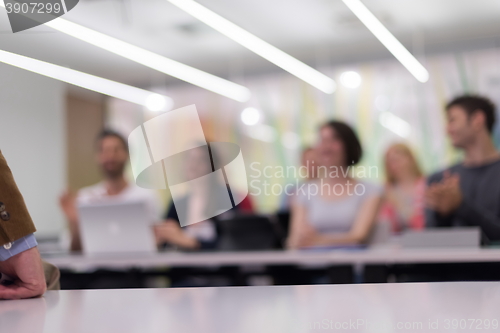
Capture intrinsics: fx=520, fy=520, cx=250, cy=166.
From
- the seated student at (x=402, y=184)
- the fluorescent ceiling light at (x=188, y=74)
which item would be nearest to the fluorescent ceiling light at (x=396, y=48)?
the seated student at (x=402, y=184)

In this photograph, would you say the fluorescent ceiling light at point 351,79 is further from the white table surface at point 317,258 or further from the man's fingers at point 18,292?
the man's fingers at point 18,292

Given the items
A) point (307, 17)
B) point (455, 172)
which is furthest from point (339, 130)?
point (307, 17)

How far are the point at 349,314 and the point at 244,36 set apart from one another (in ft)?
16.5

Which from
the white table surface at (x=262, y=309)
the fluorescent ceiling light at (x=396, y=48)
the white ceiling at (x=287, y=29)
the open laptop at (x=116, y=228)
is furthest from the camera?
the fluorescent ceiling light at (x=396, y=48)

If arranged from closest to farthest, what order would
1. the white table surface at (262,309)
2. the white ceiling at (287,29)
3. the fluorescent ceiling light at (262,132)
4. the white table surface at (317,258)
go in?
the white table surface at (262,309) < the white table surface at (317,258) < the white ceiling at (287,29) < the fluorescent ceiling light at (262,132)

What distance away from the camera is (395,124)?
5770mm

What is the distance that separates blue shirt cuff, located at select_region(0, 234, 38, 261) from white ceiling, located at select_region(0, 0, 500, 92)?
3.29m

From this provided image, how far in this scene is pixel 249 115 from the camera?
6281 mm

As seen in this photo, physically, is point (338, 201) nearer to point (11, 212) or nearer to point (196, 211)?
point (196, 211)

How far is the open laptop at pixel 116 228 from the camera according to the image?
8.11 ft

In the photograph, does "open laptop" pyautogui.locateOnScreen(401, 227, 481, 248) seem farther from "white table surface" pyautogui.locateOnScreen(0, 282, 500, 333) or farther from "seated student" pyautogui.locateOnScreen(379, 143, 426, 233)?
"seated student" pyautogui.locateOnScreen(379, 143, 426, 233)

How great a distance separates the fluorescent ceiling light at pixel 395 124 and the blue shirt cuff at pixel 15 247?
17.3 feet

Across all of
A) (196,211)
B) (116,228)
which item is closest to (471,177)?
(196,211)

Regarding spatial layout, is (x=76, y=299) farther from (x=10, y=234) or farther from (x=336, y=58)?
(x=336, y=58)
